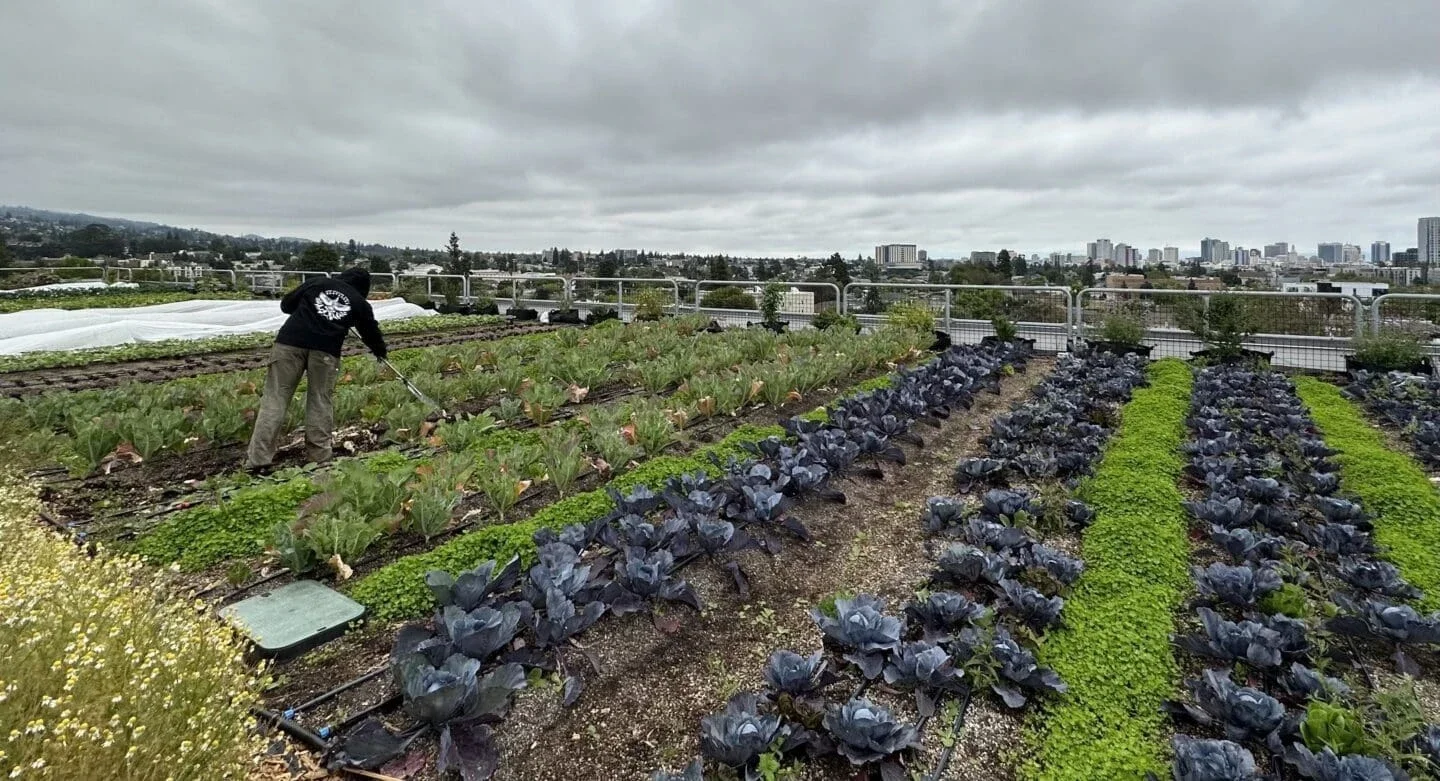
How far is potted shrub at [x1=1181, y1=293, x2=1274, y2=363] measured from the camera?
33.8 feet

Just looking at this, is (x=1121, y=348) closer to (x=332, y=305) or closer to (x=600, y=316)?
(x=332, y=305)

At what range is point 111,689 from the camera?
75.4 inches

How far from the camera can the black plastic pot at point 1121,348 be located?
436 inches

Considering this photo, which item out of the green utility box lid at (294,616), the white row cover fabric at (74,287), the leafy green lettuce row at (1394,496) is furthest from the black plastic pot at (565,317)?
the white row cover fabric at (74,287)

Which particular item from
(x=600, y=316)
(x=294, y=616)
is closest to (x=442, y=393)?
(x=294, y=616)

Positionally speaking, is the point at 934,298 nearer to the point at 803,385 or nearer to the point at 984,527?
the point at 803,385

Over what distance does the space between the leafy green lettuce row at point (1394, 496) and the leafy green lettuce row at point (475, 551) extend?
12.5 feet

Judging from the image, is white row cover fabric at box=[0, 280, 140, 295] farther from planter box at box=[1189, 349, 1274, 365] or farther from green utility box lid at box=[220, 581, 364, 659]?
planter box at box=[1189, 349, 1274, 365]

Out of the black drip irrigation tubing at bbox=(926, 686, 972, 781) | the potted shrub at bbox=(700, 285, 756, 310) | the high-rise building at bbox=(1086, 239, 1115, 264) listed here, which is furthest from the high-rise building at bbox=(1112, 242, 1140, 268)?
the black drip irrigation tubing at bbox=(926, 686, 972, 781)

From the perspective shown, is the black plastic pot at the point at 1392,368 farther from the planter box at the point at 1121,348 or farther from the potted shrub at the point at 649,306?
the potted shrub at the point at 649,306

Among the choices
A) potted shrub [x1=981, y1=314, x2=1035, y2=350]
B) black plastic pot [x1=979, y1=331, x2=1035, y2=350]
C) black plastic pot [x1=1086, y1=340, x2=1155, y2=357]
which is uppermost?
potted shrub [x1=981, y1=314, x2=1035, y2=350]

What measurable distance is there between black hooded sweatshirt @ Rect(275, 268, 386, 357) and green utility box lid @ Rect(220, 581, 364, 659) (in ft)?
8.73

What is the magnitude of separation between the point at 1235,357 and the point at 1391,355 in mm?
1621

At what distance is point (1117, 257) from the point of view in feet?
112
